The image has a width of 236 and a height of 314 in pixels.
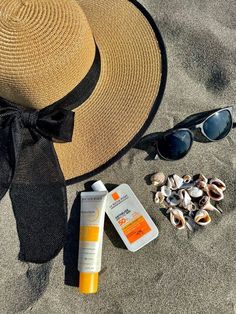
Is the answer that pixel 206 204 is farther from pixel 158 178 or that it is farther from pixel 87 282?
pixel 87 282

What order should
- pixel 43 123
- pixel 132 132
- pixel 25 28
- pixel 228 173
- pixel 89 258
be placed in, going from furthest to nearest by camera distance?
pixel 228 173 < pixel 89 258 < pixel 132 132 < pixel 43 123 < pixel 25 28

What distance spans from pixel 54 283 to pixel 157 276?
1.29 feet

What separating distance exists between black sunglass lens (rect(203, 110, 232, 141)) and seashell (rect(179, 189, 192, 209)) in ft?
0.78

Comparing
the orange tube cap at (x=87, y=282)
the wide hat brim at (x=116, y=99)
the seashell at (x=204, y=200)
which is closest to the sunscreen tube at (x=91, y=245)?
the orange tube cap at (x=87, y=282)

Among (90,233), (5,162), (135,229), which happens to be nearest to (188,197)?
(135,229)

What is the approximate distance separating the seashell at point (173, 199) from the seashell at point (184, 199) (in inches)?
0.8

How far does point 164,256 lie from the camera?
1.40m

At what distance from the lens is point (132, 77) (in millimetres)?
1197

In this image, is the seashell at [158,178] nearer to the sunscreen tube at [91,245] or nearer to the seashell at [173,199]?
the seashell at [173,199]

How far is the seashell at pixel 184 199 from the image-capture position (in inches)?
55.1

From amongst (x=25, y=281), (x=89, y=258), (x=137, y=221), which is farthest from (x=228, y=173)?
(x=25, y=281)

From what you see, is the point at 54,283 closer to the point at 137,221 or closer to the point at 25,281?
the point at 25,281

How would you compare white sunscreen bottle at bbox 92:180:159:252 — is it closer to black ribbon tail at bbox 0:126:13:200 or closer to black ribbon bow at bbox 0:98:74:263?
black ribbon bow at bbox 0:98:74:263

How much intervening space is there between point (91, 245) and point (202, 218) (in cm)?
43
